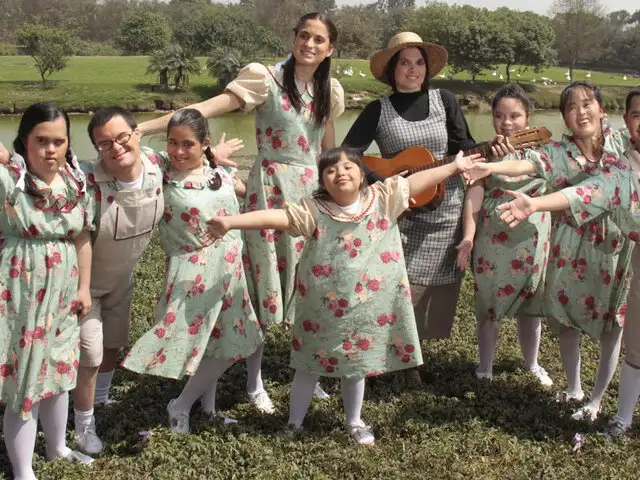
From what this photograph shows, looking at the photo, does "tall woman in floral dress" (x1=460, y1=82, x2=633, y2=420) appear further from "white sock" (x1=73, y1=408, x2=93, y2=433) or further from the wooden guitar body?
"white sock" (x1=73, y1=408, x2=93, y2=433)

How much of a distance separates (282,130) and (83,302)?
140 cm

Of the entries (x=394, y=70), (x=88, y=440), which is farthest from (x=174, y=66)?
(x=88, y=440)

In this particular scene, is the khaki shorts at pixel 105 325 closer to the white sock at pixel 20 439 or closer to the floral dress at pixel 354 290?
the white sock at pixel 20 439

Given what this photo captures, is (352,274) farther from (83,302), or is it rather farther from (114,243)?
(83,302)

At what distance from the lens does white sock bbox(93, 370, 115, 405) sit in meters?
4.02

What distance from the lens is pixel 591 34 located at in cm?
6419

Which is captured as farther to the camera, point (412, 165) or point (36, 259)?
point (412, 165)

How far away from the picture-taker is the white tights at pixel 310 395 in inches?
145

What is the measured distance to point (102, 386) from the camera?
4047 mm

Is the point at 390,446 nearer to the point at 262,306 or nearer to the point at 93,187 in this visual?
the point at 262,306

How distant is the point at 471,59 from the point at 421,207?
4868 cm

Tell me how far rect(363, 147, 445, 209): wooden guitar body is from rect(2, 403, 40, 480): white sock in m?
2.23

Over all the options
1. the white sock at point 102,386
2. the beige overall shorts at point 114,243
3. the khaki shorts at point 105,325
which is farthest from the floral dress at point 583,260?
the white sock at point 102,386

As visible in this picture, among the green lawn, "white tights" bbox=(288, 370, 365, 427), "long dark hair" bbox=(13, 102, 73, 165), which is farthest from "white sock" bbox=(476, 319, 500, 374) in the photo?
"long dark hair" bbox=(13, 102, 73, 165)
